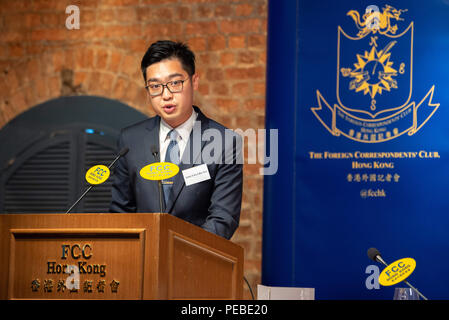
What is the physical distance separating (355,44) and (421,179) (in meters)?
0.64

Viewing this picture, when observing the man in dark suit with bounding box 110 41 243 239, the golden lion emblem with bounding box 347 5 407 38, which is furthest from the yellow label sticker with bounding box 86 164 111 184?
the golden lion emblem with bounding box 347 5 407 38

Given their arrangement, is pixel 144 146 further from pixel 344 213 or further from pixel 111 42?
pixel 111 42

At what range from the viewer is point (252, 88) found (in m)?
3.68

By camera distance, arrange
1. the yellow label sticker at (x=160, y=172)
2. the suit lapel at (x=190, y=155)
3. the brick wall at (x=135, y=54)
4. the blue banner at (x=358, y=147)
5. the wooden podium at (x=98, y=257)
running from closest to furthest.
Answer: the wooden podium at (x=98, y=257) → the yellow label sticker at (x=160, y=172) → the blue banner at (x=358, y=147) → the suit lapel at (x=190, y=155) → the brick wall at (x=135, y=54)

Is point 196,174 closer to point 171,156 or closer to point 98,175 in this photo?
point 171,156

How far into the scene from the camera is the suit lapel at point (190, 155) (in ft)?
8.87

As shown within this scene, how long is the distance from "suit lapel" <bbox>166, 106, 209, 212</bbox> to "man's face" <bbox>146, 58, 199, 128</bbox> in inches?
3.6

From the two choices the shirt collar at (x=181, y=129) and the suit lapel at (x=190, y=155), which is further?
the shirt collar at (x=181, y=129)

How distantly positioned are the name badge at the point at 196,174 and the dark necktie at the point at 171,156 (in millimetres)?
74

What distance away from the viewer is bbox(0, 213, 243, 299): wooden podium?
1.72 metres

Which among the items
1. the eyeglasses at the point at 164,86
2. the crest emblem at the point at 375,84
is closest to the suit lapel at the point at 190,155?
the eyeglasses at the point at 164,86

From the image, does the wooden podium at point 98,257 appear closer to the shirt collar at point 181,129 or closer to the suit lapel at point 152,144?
the suit lapel at point 152,144

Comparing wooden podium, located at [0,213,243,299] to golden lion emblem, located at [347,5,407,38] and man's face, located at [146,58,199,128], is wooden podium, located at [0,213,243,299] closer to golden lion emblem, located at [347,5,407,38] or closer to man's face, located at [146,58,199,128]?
man's face, located at [146,58,199,128]
